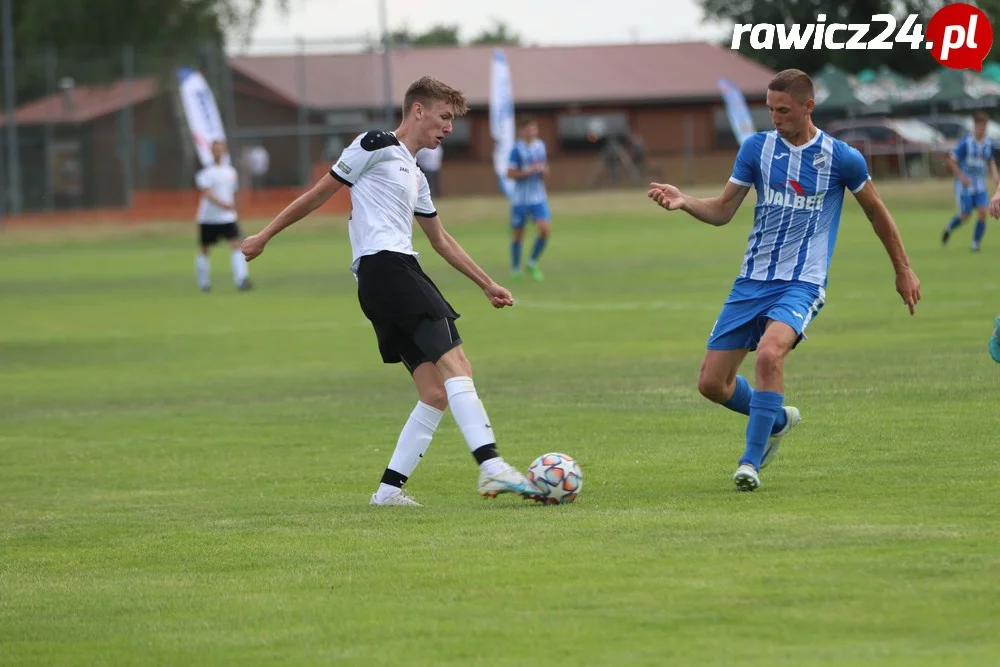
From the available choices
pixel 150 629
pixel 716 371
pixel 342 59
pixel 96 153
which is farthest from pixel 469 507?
pixel 342 59

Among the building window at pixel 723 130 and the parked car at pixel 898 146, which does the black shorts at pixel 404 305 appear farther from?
the building window at pixel 723 130

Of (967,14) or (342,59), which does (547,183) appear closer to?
(342,59)

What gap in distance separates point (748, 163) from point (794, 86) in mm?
507

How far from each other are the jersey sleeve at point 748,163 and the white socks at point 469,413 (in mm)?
1819


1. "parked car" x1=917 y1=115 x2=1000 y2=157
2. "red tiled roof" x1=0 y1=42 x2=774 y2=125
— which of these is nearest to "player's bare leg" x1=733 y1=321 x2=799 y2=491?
"red tiled roof" x1=0 y1=42 x2=774 y2=125

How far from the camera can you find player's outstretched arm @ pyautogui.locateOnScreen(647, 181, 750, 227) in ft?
28.6

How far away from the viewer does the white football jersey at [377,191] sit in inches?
332

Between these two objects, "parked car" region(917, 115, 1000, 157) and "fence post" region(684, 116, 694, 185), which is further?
"fence post" region(684, 116, 694, 185)

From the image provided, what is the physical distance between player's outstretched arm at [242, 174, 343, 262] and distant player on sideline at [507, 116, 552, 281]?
18.6 metres

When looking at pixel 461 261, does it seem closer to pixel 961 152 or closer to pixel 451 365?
pixel 451 365

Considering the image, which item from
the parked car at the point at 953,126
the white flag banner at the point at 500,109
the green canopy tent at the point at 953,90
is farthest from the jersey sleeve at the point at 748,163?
the green canopy tent at the point at 953,90

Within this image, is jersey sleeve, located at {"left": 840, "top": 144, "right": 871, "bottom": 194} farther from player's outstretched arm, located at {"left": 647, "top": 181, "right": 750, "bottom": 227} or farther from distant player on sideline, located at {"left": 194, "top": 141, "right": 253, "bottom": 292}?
distant player on sideline, located at {"left": 194, "top": 141, "right": 253, "bottom": 292}

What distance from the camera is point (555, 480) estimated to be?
8.30 metres

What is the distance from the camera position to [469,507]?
850 cm
